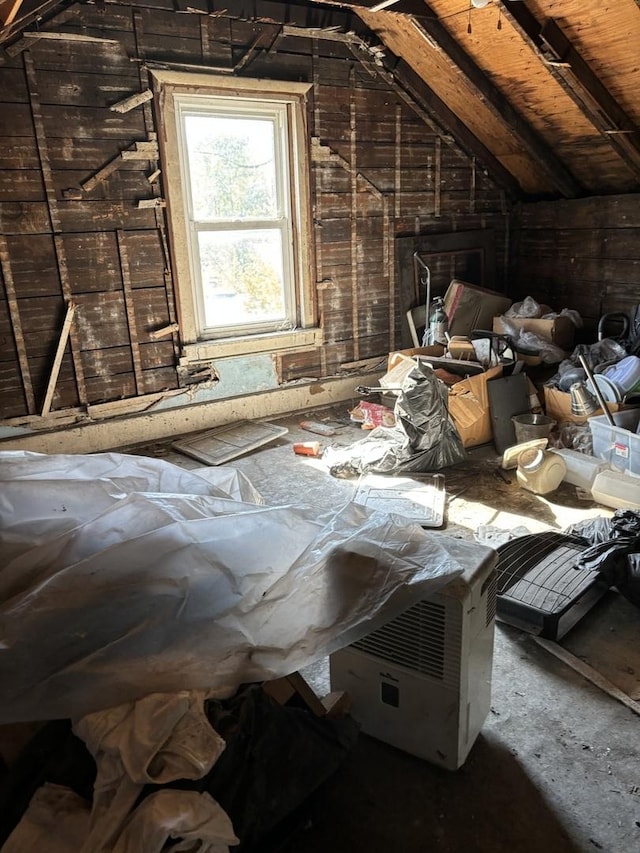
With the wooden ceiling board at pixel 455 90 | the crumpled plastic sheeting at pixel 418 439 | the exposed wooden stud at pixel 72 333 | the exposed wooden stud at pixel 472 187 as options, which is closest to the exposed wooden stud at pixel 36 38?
the exposed wooden stud at pixel 72 333

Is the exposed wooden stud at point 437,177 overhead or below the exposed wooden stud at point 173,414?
overhead

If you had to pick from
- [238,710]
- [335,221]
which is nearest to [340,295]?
[335,221]

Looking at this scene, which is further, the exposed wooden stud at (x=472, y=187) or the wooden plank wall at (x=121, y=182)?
the exposed wooden stud at (x=472, y=187)

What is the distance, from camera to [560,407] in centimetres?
392

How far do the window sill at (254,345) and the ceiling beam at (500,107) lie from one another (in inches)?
80.3

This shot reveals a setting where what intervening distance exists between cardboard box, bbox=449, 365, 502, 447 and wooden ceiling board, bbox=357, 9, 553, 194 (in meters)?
2.10

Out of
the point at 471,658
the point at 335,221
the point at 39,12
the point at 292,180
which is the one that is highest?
the point at 39,12

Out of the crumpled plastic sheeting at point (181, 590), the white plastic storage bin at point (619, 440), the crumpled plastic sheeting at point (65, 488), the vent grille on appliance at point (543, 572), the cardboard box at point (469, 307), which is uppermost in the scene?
the cardboard box at point (469, 307)

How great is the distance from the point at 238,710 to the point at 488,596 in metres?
0.71

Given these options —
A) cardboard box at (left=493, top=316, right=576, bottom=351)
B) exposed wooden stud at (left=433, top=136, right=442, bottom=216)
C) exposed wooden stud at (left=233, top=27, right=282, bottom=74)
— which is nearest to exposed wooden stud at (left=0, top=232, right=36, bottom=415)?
exposed wooden stud at (left=233, top=27, right=282, bottom=74)

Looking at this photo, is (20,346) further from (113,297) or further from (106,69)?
(106,69)

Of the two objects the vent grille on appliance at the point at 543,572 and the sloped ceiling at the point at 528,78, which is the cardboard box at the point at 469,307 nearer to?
the sloped ceiling at the point at 528,78

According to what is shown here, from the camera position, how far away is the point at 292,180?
4.33 m

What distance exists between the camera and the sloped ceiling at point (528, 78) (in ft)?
11.3
